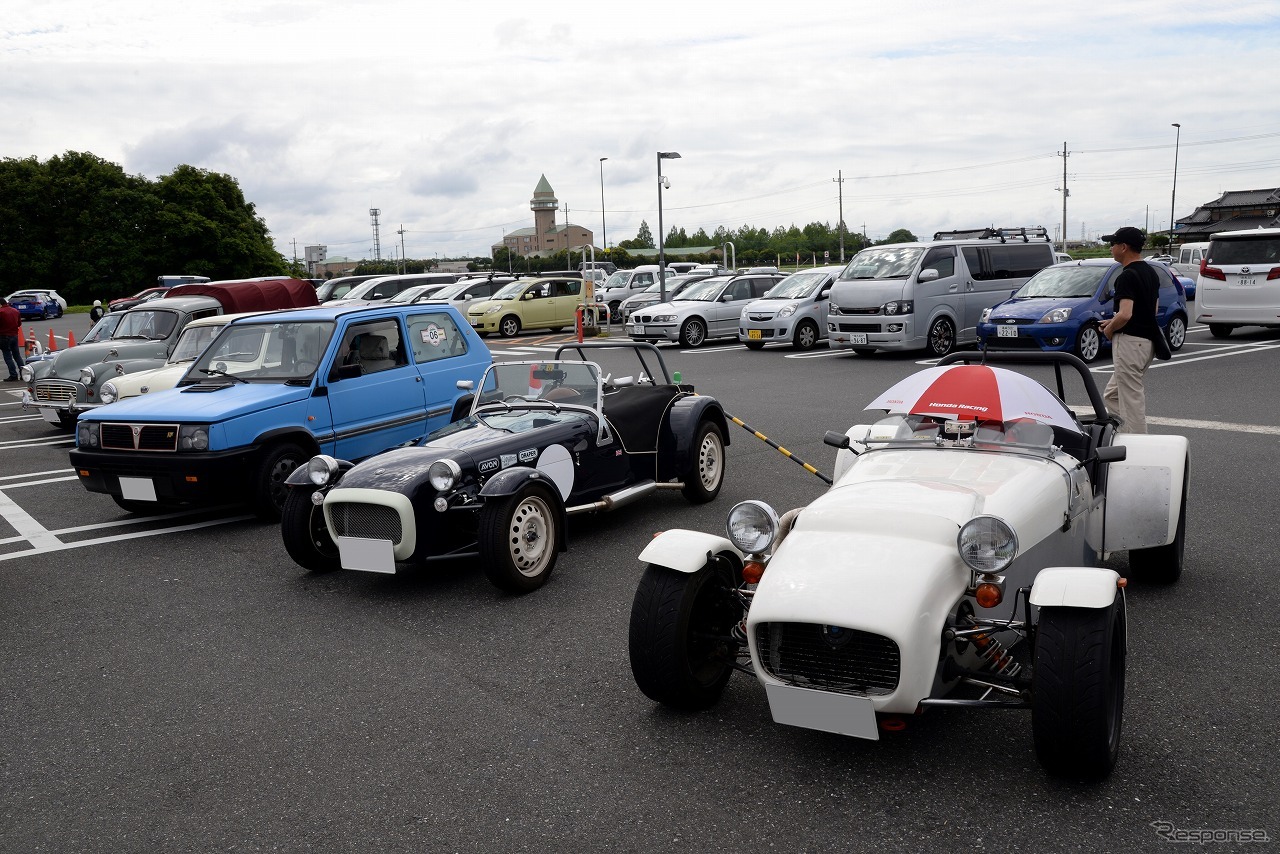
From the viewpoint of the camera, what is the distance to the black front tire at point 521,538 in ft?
18.9

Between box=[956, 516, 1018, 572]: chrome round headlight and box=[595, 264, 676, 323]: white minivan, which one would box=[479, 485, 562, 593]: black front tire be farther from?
box=[595, 264, 676, 323]: white minivan

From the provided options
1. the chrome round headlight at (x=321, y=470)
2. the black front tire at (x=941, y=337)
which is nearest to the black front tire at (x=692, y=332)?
the black front tire at (x=941, y=337)

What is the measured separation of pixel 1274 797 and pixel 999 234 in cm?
1840

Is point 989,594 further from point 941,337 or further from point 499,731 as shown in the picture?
point 941,337

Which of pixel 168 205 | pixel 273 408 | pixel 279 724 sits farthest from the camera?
pixel 168 205

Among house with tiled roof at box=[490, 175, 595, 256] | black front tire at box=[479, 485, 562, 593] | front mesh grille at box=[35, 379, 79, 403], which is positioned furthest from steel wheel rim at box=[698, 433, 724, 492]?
A: house with tiled roof at box=[490, 175, 595, 256]

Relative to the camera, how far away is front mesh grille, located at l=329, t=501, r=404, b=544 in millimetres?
5941

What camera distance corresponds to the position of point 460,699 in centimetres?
456

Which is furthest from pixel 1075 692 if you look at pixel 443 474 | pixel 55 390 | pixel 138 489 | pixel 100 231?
pixel 100 231

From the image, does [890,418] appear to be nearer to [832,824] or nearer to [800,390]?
[832,824]

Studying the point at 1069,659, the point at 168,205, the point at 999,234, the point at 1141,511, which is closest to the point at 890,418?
the point at 1141,511

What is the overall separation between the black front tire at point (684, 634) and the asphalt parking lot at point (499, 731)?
6.2 inches

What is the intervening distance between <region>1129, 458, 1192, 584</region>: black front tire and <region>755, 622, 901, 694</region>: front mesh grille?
2.63m

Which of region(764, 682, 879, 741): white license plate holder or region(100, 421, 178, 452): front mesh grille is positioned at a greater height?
region(100, 421, 178, 452): front mesh grille
